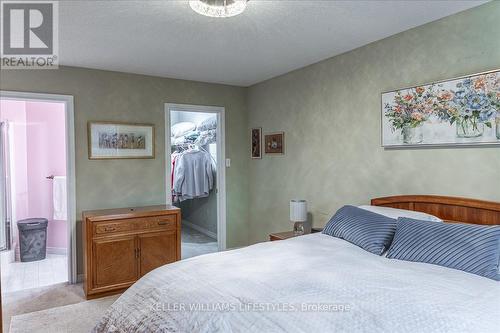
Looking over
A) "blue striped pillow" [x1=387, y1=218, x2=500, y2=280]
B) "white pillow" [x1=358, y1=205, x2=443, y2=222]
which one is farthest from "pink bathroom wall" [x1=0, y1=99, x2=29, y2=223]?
"blue striped pillow" [x1=387, y1=218, x2=500, y2=280]

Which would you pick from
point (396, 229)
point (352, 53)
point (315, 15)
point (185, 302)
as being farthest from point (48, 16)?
point (396, 229)

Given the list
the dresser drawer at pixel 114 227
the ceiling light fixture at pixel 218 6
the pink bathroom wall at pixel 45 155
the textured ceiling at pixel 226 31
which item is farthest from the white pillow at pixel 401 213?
the pink bathroom wall at pixel 45 155

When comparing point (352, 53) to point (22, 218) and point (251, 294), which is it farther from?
point (22, 218)

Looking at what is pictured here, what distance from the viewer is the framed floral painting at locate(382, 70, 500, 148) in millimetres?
2262

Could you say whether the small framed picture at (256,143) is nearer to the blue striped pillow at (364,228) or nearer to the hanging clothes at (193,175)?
the hanging clothes at (193,175)

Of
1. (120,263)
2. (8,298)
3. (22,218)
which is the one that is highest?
(22,218)

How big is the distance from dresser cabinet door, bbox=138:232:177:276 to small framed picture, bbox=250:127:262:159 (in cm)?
164

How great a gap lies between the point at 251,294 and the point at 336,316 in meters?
0.40

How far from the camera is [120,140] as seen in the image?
3994 mm

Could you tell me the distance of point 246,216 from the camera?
16.3 feet

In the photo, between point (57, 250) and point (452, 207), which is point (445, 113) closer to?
point (452, 207)

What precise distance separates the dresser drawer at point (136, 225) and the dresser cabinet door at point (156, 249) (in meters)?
0.08

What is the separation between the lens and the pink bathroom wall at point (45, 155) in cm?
474

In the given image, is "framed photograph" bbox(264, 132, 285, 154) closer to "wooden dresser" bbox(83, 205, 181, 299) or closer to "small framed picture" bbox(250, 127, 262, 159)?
"small framed picture" bbox(250, 127, 262, 159)
